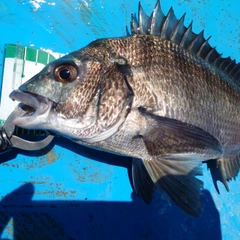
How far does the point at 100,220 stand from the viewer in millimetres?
1646

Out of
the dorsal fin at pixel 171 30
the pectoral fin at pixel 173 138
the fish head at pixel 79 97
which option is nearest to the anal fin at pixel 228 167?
the pectoral fin at pixel 173 138

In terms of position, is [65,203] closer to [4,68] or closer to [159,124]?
[159,124]

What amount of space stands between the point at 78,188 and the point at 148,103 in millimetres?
690

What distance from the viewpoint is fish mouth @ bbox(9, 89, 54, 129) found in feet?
4.01

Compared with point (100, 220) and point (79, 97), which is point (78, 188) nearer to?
point (100, 220)

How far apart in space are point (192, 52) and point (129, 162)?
29.7 inches

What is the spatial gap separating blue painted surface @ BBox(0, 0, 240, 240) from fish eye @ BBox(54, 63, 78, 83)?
1.64ft

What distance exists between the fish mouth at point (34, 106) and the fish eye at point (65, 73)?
11 cm

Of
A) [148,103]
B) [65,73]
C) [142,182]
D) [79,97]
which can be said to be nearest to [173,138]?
[148,103]

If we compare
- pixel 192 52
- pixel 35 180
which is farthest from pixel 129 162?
pixel 192 52

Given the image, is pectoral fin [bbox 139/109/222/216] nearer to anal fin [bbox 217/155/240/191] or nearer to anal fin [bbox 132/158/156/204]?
anal fin [bbox 132/158/156/204]

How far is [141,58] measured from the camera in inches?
54.4

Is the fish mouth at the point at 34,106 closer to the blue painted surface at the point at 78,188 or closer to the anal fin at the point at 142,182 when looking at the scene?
the blue painted surface at the point at 78,188

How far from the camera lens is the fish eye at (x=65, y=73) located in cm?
125
